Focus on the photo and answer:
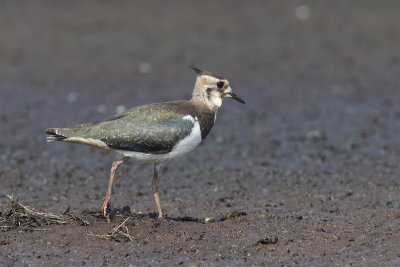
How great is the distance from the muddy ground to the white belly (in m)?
0.69

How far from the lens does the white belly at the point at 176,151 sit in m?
8.98

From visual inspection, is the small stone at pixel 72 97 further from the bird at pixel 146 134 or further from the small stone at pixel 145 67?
the bird at pixel 146 134

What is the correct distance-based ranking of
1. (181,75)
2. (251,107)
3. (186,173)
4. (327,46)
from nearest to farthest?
(186,173) → (251,107) → (181,75) → (327,46)

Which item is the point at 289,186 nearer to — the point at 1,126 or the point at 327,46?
the point at 1,126

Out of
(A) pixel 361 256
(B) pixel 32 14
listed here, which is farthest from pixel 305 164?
(B) pixel 32 14

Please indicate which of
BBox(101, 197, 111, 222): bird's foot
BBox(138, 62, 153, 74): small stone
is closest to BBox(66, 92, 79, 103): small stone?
BBox(138, 62, 153, 74): small stone

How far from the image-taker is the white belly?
8984mm

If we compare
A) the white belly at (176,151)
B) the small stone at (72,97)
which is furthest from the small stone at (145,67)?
the white belly at (176,151)

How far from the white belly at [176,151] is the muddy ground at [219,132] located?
0.69 metres

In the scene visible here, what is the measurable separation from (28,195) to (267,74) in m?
7.93

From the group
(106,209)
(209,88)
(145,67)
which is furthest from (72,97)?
(106,209)

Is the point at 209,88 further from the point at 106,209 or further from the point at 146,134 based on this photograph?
the point at 106,209

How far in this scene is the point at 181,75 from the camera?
17.3 meters

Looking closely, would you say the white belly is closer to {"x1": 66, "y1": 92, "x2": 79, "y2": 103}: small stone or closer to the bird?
the bird
